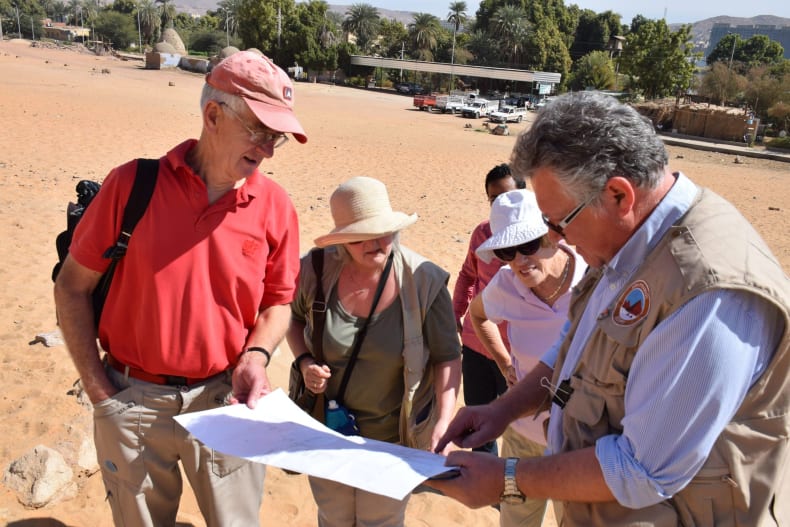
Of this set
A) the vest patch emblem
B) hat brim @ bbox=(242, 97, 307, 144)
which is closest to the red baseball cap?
hat brim @ bbox=(242, 97, 307, 144)

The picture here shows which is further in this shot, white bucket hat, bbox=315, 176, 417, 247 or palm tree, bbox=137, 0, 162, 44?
palm tree, bbox=137, 0, 162, 44

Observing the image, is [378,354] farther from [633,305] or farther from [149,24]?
[149,24]

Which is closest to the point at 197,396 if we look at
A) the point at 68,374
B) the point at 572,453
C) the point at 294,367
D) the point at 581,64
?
the point at 294,367

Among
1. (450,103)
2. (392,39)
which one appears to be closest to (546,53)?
(392,39)

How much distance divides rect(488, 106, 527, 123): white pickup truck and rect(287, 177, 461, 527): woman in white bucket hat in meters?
35.8

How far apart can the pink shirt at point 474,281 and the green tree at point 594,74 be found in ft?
209

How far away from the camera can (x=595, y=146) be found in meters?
1.53

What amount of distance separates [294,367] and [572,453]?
5.32 ft

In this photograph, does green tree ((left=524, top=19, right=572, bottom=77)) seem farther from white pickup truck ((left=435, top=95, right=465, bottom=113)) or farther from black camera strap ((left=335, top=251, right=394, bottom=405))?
black camera strap ((left=335, top=251, right=394, bottom=405))

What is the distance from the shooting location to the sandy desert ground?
3.95 metres

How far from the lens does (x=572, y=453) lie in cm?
161

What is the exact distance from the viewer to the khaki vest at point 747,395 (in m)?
1.39

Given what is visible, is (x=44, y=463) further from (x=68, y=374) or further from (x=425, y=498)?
(x=425, y=498)

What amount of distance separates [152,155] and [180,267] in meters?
13.7
